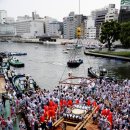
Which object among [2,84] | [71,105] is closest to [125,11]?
[2,84]

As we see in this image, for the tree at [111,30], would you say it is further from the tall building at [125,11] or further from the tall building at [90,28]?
the tall building at [90,28]

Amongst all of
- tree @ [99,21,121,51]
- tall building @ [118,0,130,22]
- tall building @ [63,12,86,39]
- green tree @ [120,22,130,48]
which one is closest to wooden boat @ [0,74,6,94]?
green tree @ [120,22,130,48]

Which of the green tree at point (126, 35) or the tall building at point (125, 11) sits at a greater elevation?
the tall building at point (125, 11)

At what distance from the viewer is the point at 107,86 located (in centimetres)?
3036

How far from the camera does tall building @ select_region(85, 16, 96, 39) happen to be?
172 meters

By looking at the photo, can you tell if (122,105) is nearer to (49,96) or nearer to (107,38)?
(49,96)

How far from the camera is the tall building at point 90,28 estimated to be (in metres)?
172

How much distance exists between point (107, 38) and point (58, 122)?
227ft

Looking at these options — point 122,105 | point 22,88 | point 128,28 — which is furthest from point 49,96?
point 128,28

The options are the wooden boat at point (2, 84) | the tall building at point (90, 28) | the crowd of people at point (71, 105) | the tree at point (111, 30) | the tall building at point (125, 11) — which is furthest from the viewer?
the tall building at point (90, 28)

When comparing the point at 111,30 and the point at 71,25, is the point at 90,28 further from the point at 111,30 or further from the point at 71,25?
the point at 111,30

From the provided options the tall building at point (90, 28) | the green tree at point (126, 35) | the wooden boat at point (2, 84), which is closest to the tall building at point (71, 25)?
the tall building at point (90, 28)

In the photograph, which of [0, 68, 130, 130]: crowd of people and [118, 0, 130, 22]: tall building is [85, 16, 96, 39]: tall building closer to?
[118, 0, 130, 22]: tall building

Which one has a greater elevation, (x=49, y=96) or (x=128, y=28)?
(x=128, y=28)
